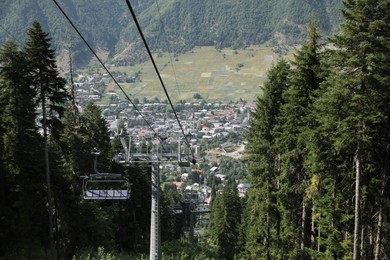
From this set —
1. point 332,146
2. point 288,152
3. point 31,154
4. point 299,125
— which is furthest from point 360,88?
point 31,154

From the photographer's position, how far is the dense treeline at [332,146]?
1405 centimetres

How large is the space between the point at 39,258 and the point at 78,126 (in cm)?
749

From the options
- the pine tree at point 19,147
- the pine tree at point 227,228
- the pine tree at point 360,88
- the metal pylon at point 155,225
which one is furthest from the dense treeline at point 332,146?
the pine tree at point 227,228

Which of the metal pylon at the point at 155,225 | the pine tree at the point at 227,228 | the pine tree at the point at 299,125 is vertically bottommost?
the pine tree at the point at 227,228

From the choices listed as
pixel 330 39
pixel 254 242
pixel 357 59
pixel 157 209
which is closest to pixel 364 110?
pixel 357 59

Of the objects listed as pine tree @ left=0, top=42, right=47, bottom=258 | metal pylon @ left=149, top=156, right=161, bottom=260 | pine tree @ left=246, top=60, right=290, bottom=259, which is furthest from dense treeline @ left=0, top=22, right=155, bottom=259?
pine tree @ left=246, top=60, right=290, bottom=259

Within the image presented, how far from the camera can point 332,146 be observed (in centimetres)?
1636

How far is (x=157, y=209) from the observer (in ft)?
50.9

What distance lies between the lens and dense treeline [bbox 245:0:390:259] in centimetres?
1405

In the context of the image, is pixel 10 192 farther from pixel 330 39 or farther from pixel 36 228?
pixel 330 39

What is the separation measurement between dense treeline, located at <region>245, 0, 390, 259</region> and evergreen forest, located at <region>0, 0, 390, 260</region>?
47 mm

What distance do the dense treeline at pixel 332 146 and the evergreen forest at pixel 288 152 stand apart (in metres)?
0.05

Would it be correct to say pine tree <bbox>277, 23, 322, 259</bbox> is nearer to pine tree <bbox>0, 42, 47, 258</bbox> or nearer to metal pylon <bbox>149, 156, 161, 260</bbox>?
metal pylon <bbox>149, 156, 161, 260</bbox>

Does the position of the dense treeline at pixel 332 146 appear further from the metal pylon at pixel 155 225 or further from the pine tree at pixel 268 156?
the metal pylon at pixel 155 225
